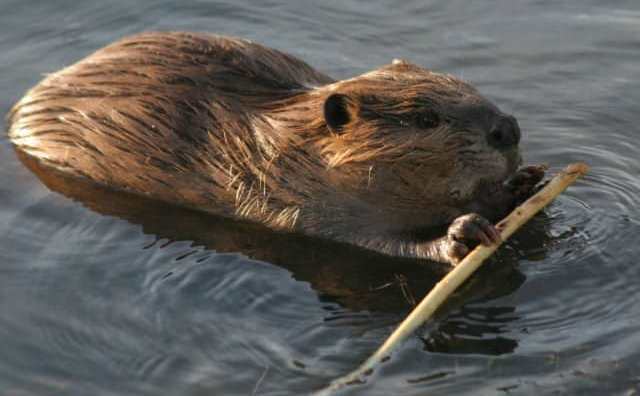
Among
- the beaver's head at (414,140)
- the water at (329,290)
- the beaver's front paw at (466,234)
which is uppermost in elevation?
the beaver's head at (414,140)

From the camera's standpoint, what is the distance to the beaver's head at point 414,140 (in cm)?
679

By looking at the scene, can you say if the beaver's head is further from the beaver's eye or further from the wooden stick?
the wooden stick

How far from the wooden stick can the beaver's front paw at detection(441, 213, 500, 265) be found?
0.05m

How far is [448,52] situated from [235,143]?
3.00m

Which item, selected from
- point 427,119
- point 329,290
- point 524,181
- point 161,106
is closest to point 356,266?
point 329,290

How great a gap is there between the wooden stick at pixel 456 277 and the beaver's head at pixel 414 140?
24cm

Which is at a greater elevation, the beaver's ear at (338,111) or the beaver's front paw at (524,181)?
the beaver's ear at (338,111)

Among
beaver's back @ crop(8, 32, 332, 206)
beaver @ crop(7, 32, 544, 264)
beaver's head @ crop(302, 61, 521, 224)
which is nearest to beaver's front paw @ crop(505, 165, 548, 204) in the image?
beaver @ crop(7, 32, 544, 264)

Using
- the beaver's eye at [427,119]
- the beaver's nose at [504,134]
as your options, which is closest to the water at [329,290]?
the beaver's nose at [504,134]

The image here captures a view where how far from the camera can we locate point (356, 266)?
715 cm

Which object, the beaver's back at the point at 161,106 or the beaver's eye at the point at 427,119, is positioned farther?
the beaver's back at the point at 161,106

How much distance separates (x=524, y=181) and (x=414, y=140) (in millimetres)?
739

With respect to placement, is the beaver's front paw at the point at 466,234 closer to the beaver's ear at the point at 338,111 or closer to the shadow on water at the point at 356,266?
the shadow on water at the point at 356,266

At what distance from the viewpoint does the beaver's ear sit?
23.0 feet
